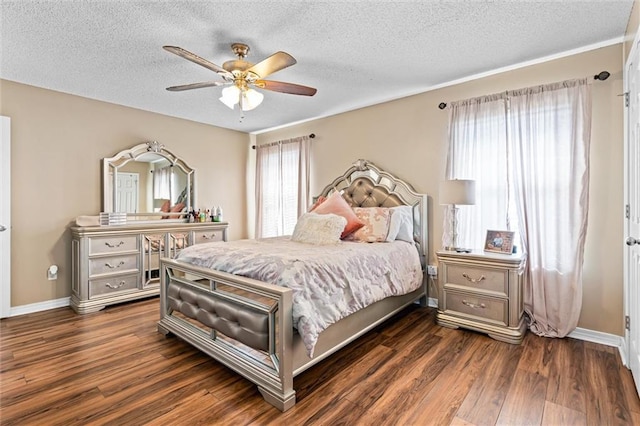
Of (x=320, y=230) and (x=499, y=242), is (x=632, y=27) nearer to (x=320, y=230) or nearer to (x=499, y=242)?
(x=499, y=242)

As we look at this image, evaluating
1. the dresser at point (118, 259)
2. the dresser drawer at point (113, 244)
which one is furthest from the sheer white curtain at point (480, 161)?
the dresser drawer at point (113, 244)

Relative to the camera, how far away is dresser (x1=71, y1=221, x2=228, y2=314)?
354 cm

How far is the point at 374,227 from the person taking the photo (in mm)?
3479

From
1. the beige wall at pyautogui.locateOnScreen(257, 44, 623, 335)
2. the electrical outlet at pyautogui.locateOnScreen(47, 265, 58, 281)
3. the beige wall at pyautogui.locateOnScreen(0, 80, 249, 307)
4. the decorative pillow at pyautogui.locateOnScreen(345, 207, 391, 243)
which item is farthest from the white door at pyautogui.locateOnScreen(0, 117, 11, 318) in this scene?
the decorative pillow at pyautogui.locateOnScreen(345, 207, 391, 243)

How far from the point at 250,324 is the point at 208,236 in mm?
2976

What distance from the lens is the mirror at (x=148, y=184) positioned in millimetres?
4113

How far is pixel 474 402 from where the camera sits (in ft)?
6.29

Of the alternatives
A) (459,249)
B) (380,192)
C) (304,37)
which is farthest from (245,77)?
(459,249)

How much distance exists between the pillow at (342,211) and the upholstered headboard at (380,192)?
0.47 meters

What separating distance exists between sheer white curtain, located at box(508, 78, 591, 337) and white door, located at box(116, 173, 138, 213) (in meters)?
4.60

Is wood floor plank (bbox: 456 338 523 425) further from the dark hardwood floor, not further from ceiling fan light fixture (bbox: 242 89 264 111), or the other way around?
ceiling fan light fixture (bbox: 242 89 264 111)

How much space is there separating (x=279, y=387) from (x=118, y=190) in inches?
141

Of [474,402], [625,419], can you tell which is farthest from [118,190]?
[625,419]

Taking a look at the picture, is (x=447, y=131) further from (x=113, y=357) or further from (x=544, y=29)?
(x=113, y=357)
